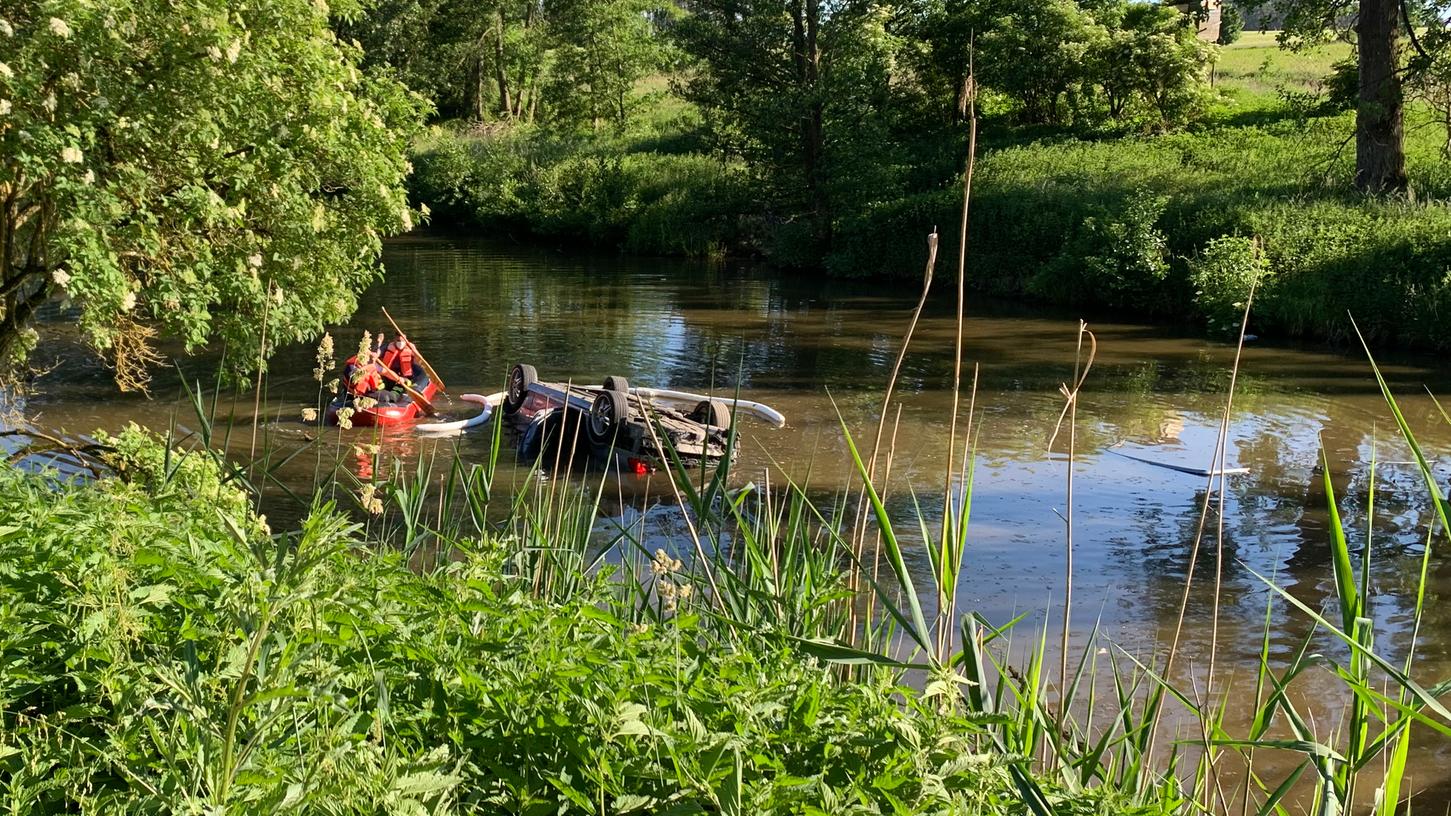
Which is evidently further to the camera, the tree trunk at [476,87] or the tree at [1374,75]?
the tree trunk at [476,87]

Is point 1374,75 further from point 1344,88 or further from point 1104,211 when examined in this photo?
point 1104,211

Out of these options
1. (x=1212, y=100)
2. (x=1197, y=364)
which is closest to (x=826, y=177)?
(x=1212, y=100)

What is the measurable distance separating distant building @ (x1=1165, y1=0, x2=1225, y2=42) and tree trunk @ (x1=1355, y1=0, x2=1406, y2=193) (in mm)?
2582

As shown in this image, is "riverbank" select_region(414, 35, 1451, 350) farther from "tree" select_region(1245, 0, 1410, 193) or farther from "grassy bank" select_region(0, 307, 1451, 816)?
"grassy bank" select_region(0, 307, 1451, 816)

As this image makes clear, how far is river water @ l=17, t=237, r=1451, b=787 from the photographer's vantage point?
8680 millimetres

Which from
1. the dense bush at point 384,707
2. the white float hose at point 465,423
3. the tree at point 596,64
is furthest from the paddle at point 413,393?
the tree at point 596,64

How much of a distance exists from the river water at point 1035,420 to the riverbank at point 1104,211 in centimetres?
103

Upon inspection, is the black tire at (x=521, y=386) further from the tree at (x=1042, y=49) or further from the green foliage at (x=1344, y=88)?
the tree at (x=1042, y=49)

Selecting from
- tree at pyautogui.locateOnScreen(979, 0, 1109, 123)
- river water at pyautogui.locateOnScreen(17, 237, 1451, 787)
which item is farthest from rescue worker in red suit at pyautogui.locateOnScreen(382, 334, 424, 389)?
tree at pyautogui.locateOnScreen(979, 0, 1109, 123)

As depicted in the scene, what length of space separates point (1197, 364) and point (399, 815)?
17.9m

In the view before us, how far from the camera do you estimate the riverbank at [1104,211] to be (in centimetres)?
1972

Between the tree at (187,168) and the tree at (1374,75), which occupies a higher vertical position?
the tree at (1374,75)

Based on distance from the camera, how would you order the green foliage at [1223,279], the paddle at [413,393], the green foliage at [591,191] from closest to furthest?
the paddle at [413,393] → the green foliage at [1223,279] → the green foliage at [591,191]

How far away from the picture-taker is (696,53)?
32.0 meters
